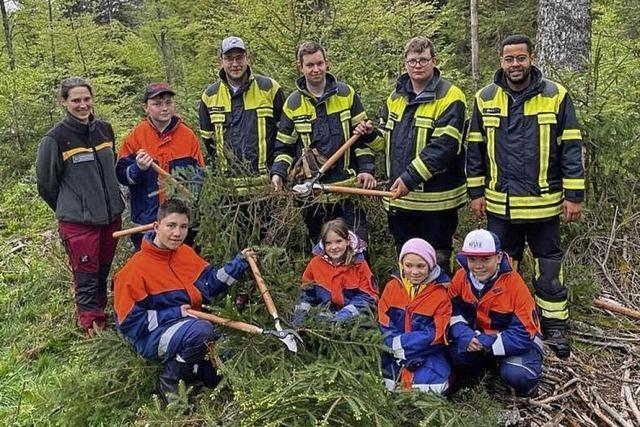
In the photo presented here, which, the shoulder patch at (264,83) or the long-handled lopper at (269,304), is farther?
the shoulder patch at (264,83)

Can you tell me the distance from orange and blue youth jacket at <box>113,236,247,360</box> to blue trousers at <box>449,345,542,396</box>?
1.70 metres

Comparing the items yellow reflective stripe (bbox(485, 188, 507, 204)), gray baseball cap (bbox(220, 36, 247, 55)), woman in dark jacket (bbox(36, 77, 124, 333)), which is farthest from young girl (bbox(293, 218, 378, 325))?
woman in dark jacket (bbox(36, 77, 124, 333))

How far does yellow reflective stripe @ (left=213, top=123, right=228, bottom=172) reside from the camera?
5.01 meters

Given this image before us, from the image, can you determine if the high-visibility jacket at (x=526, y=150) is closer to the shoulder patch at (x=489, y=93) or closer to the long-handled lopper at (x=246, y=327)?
the shoulder patch at (x=489, y=93)

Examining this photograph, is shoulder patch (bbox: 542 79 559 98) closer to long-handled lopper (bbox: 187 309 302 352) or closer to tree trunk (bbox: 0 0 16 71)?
long-handled lopper (bbox: 187 309 302 352)

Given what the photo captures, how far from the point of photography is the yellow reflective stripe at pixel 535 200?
4.55m

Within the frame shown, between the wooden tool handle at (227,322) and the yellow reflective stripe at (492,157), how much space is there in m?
2.14

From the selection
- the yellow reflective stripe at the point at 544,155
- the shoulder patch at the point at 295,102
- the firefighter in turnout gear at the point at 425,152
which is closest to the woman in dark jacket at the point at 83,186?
the shoulder patch at the point at 295,102

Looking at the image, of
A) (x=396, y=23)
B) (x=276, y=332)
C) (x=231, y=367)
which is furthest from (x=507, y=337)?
(x=396, y=23)

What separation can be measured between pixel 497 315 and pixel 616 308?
1673mm

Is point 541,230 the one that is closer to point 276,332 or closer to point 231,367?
point 276,332

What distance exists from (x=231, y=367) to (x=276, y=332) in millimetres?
382

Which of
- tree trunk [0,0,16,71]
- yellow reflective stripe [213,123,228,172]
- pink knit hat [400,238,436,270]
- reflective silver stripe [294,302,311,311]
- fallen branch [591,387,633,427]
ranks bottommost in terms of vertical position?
fallen branch [591,387,633,427]

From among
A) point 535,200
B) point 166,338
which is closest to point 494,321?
point 535,200
